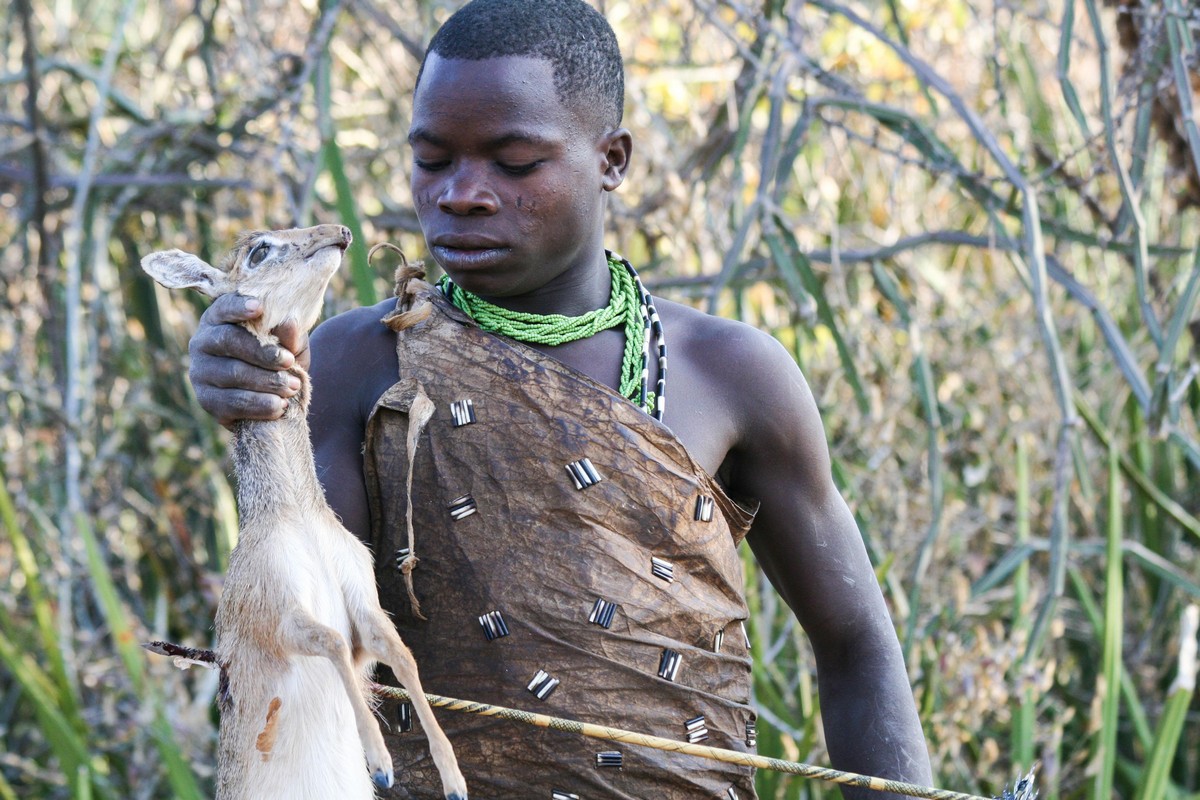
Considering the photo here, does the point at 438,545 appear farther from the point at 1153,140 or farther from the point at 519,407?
the point at 1153,140

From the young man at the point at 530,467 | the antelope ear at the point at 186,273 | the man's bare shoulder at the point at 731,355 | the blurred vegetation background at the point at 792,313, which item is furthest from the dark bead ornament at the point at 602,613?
the blurred vegetation background at the point at 792,313

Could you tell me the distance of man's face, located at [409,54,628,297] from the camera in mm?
1589

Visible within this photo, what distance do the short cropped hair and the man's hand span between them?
0.44 m

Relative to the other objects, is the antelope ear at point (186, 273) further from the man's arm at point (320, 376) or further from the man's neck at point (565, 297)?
the man's neck at point (565, 297)

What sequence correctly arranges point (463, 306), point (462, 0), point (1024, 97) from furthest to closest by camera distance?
point (1024, 97)
point (462, 0)
point (463, 306)

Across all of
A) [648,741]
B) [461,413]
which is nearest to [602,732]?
[648,741]

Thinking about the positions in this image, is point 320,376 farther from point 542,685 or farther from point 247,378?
point 542,685

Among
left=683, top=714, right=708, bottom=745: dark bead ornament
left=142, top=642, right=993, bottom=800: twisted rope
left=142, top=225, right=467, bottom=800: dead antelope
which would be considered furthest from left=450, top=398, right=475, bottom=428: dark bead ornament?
left=683, top=714, right=708, bottom=745: dark bead ornament

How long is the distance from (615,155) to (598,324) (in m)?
0.23

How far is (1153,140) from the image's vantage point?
157 inches

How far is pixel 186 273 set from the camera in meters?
1.45

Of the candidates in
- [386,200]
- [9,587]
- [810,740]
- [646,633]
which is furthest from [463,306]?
[9,587]

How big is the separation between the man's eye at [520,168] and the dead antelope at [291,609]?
0.26 meters

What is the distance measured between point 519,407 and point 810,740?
132cm
